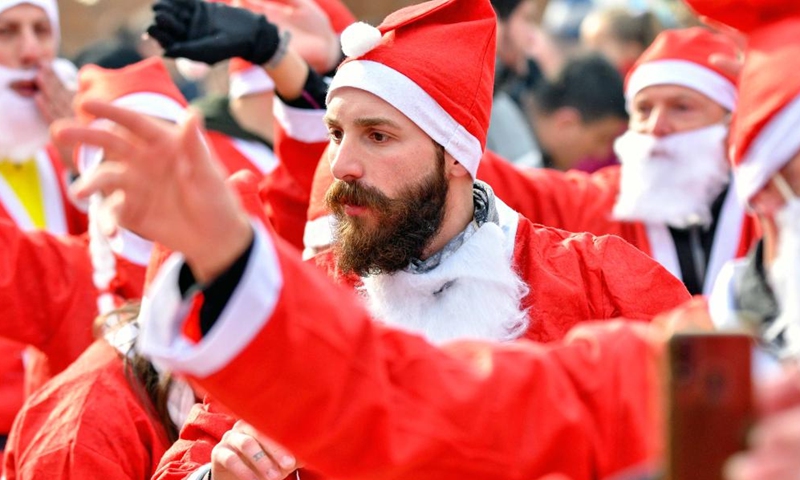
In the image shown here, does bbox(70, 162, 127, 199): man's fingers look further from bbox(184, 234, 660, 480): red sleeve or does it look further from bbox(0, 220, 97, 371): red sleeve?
bbox(0, 220, 97, 371): red sleeve

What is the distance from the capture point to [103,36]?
11.6 m

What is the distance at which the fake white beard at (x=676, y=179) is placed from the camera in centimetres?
527

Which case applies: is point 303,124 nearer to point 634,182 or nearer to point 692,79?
point 634,182

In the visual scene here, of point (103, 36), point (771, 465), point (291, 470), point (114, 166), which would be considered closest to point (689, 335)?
point (771, 465)

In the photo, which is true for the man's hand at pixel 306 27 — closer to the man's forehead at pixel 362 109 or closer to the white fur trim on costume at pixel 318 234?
the white fur trim on costume at pixel 318 234

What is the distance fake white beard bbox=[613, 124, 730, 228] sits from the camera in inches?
207

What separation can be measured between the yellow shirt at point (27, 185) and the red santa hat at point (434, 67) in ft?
7.97

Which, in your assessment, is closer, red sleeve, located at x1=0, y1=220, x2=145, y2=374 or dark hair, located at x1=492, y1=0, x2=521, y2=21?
red sleeve, located at x1=0, y1=220, x2=145, y2=374

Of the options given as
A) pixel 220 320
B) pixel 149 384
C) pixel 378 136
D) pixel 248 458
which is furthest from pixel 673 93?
pixel 220 320

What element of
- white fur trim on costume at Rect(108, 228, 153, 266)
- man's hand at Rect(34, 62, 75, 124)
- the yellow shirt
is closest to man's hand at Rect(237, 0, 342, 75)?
white fur trim on costume at Rect(108, 228, 153, 266)

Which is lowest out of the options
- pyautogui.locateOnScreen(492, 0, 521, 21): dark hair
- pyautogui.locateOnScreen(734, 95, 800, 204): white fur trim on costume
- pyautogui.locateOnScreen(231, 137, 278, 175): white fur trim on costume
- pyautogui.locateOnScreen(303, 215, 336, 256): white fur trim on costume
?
pyautogui.locateOnScreen(492, 0, 521, 21): dark hair

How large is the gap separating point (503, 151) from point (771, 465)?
4634 millimetres

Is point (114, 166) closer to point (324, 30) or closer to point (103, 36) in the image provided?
point (324, 30)

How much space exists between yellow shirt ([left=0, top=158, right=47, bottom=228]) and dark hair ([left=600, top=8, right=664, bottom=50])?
10.6ft
